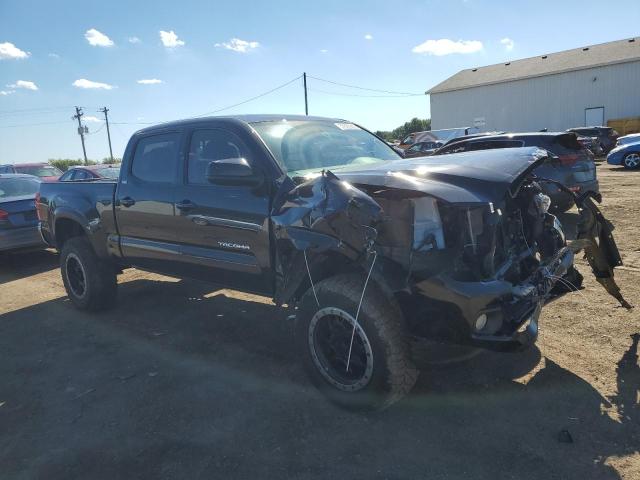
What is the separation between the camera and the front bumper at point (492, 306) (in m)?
2.69

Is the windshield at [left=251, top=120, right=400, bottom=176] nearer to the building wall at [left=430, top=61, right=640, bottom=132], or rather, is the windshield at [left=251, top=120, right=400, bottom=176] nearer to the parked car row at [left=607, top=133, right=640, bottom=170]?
the parked car row at [left=607, top=133, right=640, bottom=170]

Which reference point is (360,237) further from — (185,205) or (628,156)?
(628,156)

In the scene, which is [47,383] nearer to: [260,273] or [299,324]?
[260,273]

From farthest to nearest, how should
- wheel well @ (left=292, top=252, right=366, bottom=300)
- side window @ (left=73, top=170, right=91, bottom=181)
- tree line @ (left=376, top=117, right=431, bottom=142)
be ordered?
tree line @ (left=376, top=117, right=431, bottom=142)
side window @ (left=73, top=170, right=91, bottom=181)
wheel well @ (left=292, top=252, right=366, bottom=300)

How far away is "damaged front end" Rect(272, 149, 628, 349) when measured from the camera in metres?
2.76

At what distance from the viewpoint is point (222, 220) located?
393 centimetres

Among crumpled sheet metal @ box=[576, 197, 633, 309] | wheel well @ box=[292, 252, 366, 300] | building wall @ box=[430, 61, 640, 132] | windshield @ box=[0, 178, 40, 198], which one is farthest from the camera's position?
building wall @ box=[430, 61, 640, 132]

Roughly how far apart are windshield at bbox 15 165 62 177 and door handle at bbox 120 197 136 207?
13185 mm

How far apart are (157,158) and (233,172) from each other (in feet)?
5.05

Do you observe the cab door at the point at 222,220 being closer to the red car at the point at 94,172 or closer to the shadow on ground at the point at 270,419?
the shadow on ground at the point at 270,419

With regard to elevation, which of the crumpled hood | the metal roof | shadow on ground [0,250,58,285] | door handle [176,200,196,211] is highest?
the metal roof

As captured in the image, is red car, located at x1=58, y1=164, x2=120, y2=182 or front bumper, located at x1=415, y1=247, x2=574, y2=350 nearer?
front bumper, located at x1=415, y1=247, x2=574, y2=350

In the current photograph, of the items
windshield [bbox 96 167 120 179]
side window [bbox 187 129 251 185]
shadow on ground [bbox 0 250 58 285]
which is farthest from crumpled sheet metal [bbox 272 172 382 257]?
windshield [bbox 96 167 120 179]

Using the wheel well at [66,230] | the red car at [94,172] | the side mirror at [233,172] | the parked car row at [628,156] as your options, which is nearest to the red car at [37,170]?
the red car at [94,172]
